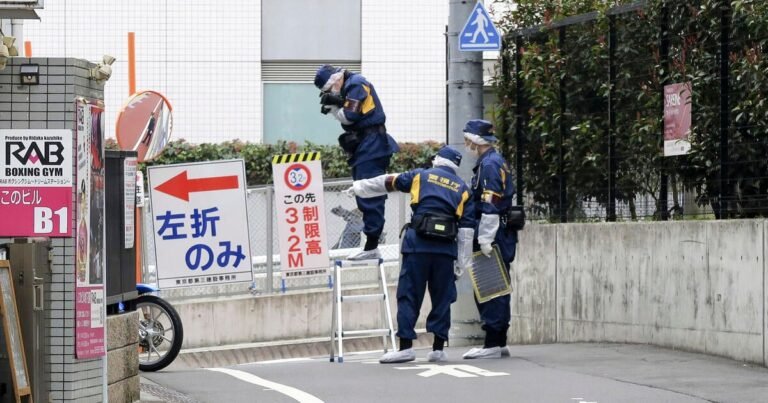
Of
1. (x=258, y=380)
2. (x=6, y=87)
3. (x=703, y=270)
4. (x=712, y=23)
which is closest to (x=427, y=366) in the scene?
(x=258, y=380)

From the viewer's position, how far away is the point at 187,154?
28.5 m

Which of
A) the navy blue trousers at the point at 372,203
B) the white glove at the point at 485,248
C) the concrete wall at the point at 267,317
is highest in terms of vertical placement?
the navy blue trousers at the point at 372,203

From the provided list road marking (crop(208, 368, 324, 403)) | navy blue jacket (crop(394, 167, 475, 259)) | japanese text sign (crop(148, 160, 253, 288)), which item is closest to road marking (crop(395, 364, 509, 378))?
navy blue jacket (crop(394, 167, 475, 259))

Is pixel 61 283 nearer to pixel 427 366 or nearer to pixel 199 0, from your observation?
pixel 427 366

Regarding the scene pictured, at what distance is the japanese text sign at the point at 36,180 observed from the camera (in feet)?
28.0

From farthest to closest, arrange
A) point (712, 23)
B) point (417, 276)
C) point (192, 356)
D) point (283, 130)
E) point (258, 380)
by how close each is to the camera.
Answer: point (283, 130) < point (192, 356) < point (712, 23) < point (417, 276) < point (258, 380)

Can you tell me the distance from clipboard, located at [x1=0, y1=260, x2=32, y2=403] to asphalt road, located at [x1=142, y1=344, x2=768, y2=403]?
2.18 metres

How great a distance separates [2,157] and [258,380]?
3920mm

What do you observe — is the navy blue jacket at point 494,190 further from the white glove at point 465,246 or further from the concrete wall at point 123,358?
the concrete wall at point 123,358

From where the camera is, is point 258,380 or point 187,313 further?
point 187,313

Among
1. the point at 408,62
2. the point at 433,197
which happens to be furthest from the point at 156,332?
the point at 408,62

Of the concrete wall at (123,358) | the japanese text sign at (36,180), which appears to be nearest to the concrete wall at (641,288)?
the concrete wall at (123,358)

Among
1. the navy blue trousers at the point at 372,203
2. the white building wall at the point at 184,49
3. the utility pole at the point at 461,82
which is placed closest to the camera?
the navy blue trousers at the point at 372,203

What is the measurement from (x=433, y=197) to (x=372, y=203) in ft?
5.12
